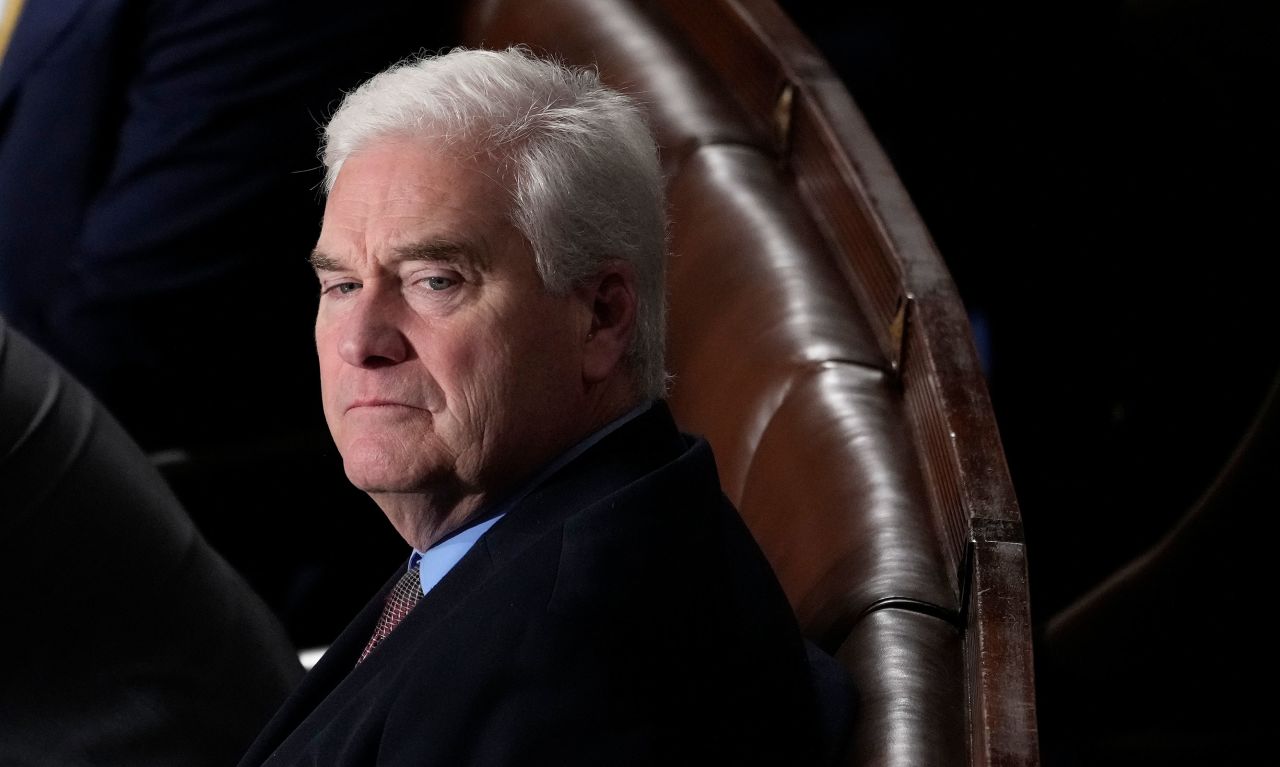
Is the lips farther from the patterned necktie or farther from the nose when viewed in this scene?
the patterned necktie

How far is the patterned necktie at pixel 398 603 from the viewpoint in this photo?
Result: 128 cm

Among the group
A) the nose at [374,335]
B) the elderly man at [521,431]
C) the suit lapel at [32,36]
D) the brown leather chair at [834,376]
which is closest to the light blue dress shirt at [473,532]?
the elderly man at [521,431]

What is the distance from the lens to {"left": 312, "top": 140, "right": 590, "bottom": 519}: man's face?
117 cm

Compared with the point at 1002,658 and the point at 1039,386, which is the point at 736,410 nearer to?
the point at 1002,658

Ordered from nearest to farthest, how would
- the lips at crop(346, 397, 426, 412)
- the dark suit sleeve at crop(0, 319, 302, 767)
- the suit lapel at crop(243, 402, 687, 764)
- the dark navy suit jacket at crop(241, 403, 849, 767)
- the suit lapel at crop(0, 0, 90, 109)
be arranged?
1. the dark navy suit jacket at crop(241, 403, 849, 767)
2. the suit lapel at crop(243, 402, 687, 764)
3. the lips at crop(346, 397, 426, 412)
4. the dark suit sleeve at crop(0, 319, 302, 767)
5. the suit lapel at crop(0, 0, 90, 109)

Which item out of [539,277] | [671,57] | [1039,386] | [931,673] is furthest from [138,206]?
[931,673]

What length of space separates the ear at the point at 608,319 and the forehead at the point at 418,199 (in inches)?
3.1

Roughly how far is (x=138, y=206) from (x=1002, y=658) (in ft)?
7.04

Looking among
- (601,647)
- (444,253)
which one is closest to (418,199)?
(444,253)

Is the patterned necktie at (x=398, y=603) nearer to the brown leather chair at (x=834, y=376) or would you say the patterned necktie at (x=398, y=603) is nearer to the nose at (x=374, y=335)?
the nose at (x=374, y=335)

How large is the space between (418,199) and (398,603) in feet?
1.08

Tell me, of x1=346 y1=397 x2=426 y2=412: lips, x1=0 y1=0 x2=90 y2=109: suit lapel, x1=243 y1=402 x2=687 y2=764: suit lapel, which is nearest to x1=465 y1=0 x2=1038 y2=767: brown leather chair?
x1=243 y1=402 x2=687 y2=764: suit lapel

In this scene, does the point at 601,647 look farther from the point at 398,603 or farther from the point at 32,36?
the point at 32,36

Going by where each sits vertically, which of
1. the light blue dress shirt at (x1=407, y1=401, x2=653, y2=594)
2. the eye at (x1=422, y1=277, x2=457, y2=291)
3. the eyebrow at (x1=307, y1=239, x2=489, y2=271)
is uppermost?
the eyebrow at (x1=307, y1=239, x2=489, y2=271)
